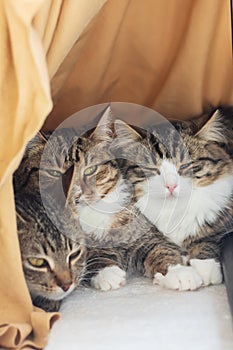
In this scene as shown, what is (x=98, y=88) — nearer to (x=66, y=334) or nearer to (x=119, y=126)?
(x=119, y=126)

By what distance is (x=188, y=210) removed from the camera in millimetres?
1598

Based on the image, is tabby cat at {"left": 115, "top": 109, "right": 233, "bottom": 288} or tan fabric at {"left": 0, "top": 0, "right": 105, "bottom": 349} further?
tabby cat at {"left": 115, "top": 109, "right": 233, "bottom": 288}

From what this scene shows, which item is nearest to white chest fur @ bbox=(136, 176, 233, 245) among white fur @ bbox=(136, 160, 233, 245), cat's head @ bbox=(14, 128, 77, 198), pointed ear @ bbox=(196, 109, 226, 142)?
white fur @ bbox=(136, 160, 233, 245)

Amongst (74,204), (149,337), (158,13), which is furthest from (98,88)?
(149,337)

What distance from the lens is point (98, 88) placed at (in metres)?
1.71

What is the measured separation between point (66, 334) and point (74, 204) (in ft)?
1.05

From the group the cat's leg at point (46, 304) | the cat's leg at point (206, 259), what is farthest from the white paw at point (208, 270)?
the cat's leg at point (46, 304)

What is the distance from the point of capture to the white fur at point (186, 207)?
1.58 m

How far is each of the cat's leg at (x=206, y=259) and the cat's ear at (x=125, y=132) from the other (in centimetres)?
29

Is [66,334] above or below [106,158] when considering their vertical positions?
below

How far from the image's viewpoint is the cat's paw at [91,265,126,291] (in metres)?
1.46

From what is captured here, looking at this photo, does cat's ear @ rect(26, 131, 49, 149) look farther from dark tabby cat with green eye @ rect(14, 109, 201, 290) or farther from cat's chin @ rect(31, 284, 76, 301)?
cat's chin @ rect(31, 284, 76, 301)

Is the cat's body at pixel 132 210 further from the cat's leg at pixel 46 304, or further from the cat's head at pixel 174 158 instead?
the cat's leg at pixel 46 304

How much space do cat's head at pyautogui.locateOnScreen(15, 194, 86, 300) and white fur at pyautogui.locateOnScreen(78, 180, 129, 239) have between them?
8 cm
